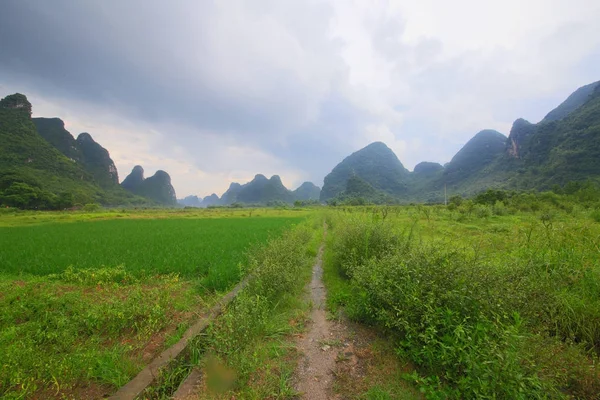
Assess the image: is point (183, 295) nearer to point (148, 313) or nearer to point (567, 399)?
point (148, 313)

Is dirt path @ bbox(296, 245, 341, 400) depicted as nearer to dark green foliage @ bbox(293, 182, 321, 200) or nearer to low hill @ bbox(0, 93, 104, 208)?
low hill @ bbox(0, 93, 104, 208)

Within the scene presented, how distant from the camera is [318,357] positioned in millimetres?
3504

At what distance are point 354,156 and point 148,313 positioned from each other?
156993 millimetres

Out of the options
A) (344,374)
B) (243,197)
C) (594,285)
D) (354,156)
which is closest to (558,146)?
(594,285)

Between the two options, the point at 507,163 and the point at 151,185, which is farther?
the point at 151,185

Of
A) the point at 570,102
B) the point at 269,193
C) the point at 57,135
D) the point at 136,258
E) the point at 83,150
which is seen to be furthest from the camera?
the point at 269,193

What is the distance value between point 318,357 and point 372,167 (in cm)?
14210

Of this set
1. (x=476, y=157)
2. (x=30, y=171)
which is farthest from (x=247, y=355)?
(x=476, y=157)

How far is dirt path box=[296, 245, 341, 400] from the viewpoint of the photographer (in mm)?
2863

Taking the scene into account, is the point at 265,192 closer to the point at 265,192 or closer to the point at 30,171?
the point at 265,192

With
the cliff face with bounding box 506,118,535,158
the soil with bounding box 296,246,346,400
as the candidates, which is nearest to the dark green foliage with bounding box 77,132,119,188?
the soil with bounding box 296,246,346,400

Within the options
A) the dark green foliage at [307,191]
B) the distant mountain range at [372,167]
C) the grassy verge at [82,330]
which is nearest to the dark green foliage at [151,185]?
the distant mountain range at [372,167]

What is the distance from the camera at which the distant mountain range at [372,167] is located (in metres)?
48.3

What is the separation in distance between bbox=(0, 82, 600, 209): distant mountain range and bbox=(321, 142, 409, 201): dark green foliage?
599mm
